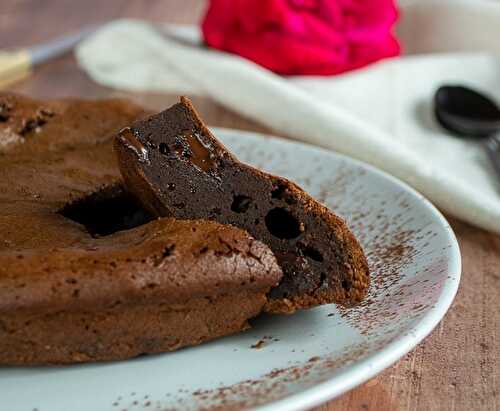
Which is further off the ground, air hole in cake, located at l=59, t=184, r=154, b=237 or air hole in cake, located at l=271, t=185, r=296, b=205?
air hole in cake, located at l=271, t=185, r=296, b=205

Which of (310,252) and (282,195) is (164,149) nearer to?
(282,195)

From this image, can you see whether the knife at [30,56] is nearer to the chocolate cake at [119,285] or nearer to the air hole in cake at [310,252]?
the chocolate cake at [119,285]

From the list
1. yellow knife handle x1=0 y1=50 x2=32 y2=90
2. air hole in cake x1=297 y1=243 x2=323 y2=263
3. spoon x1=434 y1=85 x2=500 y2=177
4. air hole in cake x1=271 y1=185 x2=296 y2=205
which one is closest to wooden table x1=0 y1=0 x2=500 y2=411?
yellow knife handle x1=0 y1=50 x2=32 y2=90

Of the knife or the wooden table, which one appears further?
the knife

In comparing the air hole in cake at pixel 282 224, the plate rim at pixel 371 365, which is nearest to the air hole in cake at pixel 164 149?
the air hole in cake at pixel 282 224

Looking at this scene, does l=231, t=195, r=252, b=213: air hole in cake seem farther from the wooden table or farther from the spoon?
the spoon

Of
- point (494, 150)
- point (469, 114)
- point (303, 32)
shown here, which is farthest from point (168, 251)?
point (303, 32)

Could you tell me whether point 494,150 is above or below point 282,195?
below

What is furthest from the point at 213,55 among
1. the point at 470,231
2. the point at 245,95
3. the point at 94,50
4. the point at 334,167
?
the point at 470,231
